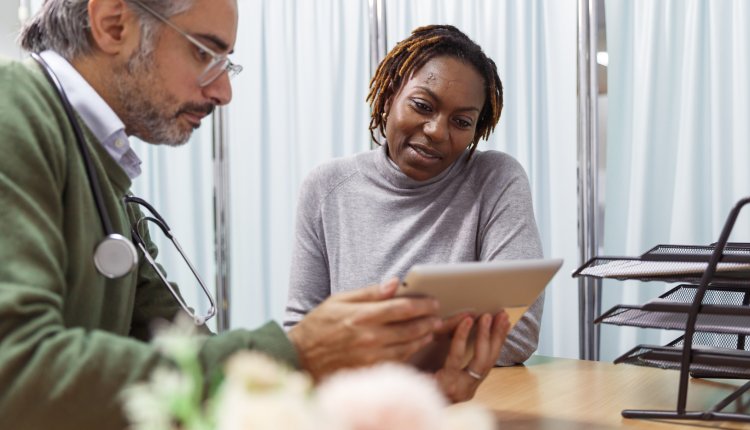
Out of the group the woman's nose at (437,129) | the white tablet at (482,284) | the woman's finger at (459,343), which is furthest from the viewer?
the woman's nose at (437,129)

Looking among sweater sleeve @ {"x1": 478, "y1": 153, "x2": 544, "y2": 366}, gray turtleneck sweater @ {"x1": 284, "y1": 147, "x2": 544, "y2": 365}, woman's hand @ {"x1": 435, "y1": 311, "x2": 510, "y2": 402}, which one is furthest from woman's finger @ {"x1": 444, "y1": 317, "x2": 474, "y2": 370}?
gray turtleneck sweater @ {"x1": 284, "y1": 147, "x2": 544, "y2": 365}

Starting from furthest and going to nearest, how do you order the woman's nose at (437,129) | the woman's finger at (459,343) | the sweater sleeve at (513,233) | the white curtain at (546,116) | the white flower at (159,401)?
1. the white curtain at (546,116)
2. the woman's nose at (437,129)
3. the sweater sleeve at (513,233)
4. the woman's finger at (459,343)
5. the white flower at (159,401)

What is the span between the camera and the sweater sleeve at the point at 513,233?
157cm

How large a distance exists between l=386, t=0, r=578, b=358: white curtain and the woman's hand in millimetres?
1724

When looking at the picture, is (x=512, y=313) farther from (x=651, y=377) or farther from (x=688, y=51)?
(x=688, y=51)

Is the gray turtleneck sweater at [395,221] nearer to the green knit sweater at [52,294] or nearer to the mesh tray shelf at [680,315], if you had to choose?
the mesh tray shelf at [680,315]

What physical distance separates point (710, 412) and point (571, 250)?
1.62 meters

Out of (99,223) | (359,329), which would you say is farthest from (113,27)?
(359,329)

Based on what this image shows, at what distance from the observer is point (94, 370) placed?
0.76 metres

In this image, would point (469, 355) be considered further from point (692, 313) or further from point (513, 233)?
point (513, 233)

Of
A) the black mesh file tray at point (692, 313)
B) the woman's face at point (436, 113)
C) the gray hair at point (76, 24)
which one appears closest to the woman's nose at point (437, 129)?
the woman's face at point (436, 113)

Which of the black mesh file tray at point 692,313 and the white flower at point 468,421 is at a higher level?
the white flower at point 468,421

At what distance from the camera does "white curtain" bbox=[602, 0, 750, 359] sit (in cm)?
249

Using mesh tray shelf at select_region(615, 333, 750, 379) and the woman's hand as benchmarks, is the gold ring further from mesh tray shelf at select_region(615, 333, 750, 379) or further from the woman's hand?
mesh tray shelf at select_region(615, 333, 750, 379)
